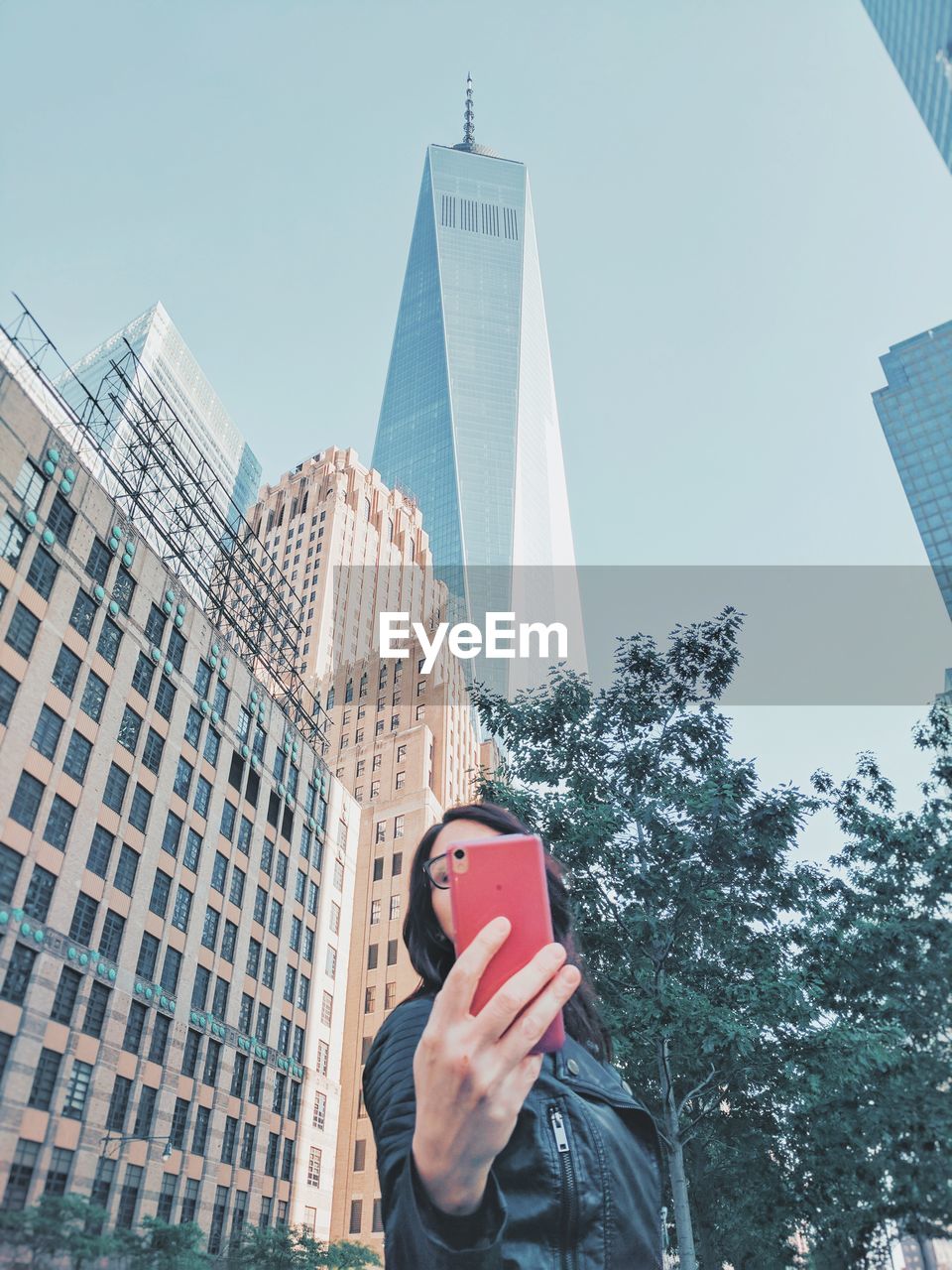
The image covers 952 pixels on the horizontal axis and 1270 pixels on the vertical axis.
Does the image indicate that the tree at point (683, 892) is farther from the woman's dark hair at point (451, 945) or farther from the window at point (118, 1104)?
the window at point (118, 1104)

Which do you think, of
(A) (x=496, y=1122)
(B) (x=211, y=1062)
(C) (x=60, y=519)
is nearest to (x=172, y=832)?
(B) (x=211, y=1062)

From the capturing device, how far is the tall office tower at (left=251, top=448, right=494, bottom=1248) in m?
43.7

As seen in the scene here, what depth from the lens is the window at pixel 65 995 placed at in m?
21.6

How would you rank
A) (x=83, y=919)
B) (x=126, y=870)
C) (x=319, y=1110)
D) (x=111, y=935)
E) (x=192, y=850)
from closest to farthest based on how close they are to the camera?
(x=83, y=919) → (x=111, y=935) → (x=126, y=870) → (x=192, y=850) → (x=319, y=1110)

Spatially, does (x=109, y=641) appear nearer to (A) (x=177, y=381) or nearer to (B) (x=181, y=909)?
(B) (x=181, y=909)

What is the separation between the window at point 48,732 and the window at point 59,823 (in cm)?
124

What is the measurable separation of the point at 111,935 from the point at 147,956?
5.71ft

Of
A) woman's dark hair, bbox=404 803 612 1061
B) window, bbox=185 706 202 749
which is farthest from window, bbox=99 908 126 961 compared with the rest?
woman's dark hair, bbox=404 803 612 1061

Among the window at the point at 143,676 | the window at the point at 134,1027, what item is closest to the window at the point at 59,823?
the window at the point at 143,676

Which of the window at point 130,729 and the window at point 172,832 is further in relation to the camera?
the window at point 172,832

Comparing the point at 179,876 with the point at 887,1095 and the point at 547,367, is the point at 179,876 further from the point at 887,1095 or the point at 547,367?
the point at 547,367

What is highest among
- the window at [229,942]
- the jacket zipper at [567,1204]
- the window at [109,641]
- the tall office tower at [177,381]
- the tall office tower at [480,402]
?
the tall office tower at [480,402]

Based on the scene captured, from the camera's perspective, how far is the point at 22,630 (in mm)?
22469

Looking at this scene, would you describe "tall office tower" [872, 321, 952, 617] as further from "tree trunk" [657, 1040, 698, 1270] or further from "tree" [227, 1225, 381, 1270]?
"tree trunk" [657, 1040, 698, 1270]
